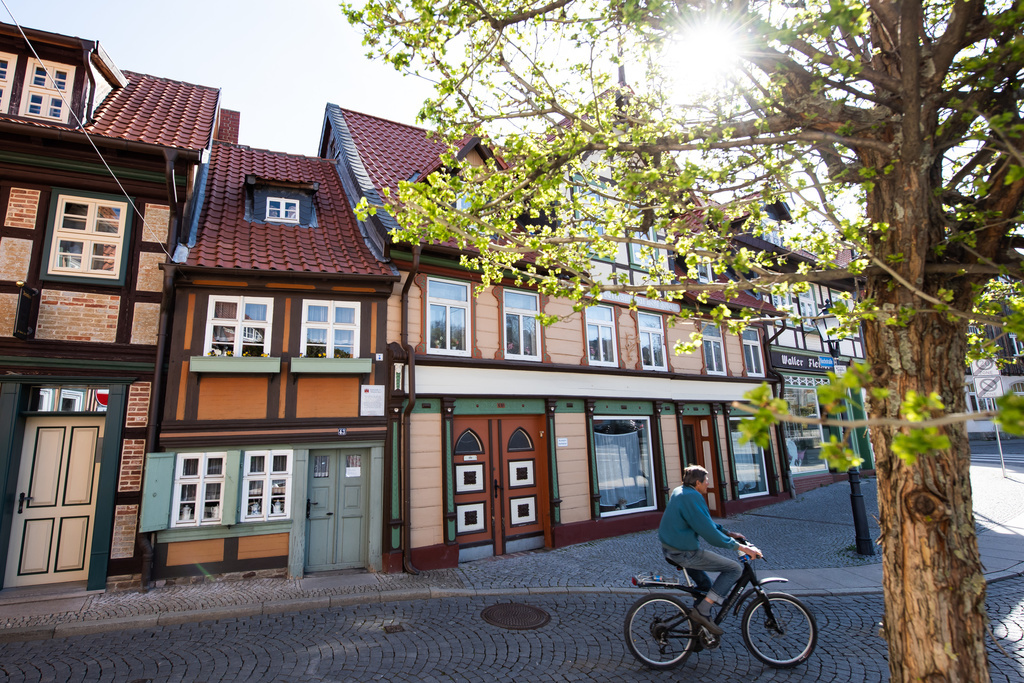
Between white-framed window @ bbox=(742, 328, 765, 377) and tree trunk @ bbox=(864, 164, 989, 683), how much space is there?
12.7 metres

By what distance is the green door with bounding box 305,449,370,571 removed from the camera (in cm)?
841

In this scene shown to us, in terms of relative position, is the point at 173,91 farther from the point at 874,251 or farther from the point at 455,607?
the point at 874,251

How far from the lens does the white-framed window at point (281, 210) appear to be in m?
10.0

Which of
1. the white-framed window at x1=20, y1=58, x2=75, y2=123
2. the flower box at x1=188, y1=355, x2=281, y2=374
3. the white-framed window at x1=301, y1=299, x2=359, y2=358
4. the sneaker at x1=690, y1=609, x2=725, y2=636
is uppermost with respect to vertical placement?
the white-framed window at x1=20, y1=58, x2=75, y2=123

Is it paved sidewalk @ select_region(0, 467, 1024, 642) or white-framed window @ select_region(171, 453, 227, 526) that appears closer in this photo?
paved sidewalk @ select_region(0, 467, 1024, 642)

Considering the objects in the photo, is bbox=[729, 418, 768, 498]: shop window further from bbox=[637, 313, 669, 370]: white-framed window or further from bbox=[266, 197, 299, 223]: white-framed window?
bbox=[266, 197, 299, 223]: white-framed window

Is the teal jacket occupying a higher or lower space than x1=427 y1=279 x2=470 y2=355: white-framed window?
lower

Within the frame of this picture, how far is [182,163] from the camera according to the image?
8.70 m

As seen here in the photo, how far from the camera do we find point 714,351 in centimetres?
1494

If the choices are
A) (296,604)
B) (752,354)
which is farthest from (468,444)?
(752,354)

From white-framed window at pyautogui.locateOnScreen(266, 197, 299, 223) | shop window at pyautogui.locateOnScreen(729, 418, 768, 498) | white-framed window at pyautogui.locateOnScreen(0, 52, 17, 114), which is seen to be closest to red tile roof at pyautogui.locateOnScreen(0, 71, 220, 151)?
white-framed window at pyautogui.locateOnScreen(0, 52, 17, 114)

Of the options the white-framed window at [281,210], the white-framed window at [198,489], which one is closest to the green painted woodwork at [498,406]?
the white-framed window at [198,489]

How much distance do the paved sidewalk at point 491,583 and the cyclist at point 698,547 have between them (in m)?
2.78

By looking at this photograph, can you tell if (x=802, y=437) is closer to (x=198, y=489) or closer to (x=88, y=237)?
(x=198, y=489)
